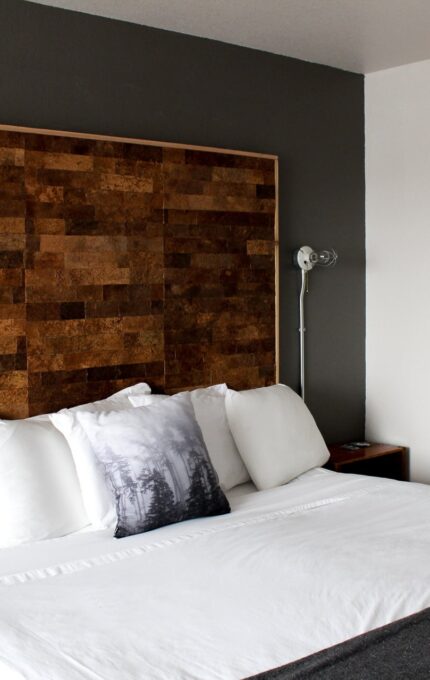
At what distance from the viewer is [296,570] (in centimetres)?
256

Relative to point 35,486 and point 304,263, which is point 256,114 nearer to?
point 304,263

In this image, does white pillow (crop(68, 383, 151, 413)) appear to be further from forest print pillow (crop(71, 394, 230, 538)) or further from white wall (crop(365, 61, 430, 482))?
white wall (crop(365, 61, 430, 482))

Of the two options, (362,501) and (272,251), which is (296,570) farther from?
(272,251)

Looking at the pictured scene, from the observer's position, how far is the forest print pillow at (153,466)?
9.62 ft

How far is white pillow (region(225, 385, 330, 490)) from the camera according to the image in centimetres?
360

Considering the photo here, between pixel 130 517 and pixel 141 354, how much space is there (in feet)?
3.26

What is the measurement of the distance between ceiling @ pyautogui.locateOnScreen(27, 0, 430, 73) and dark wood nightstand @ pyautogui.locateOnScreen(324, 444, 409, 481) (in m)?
1.97

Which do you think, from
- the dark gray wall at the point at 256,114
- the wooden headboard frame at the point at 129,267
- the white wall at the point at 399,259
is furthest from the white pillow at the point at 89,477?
the white wall at the point at 399,259

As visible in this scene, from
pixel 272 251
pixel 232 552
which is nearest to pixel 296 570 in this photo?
pixel 232 552

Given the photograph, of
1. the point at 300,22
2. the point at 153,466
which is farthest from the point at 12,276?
the point at 300,22

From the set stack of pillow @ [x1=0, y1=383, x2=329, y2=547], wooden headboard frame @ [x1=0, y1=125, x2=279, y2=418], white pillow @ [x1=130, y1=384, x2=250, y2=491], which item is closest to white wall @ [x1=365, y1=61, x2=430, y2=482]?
wooden headboard frame @ [x1=0, y1=125, x2=279, y2=418]

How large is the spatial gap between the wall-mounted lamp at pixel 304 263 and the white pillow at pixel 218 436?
816 millimetres

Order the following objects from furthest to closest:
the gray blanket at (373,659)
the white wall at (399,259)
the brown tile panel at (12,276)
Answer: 1. the white wall at (399,259)
2. the brown tile panel at (12,276)
3. the gray blanket at (373,659)

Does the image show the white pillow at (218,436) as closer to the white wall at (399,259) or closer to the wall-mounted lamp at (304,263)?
the wall-mounted lamp at (304,263)
